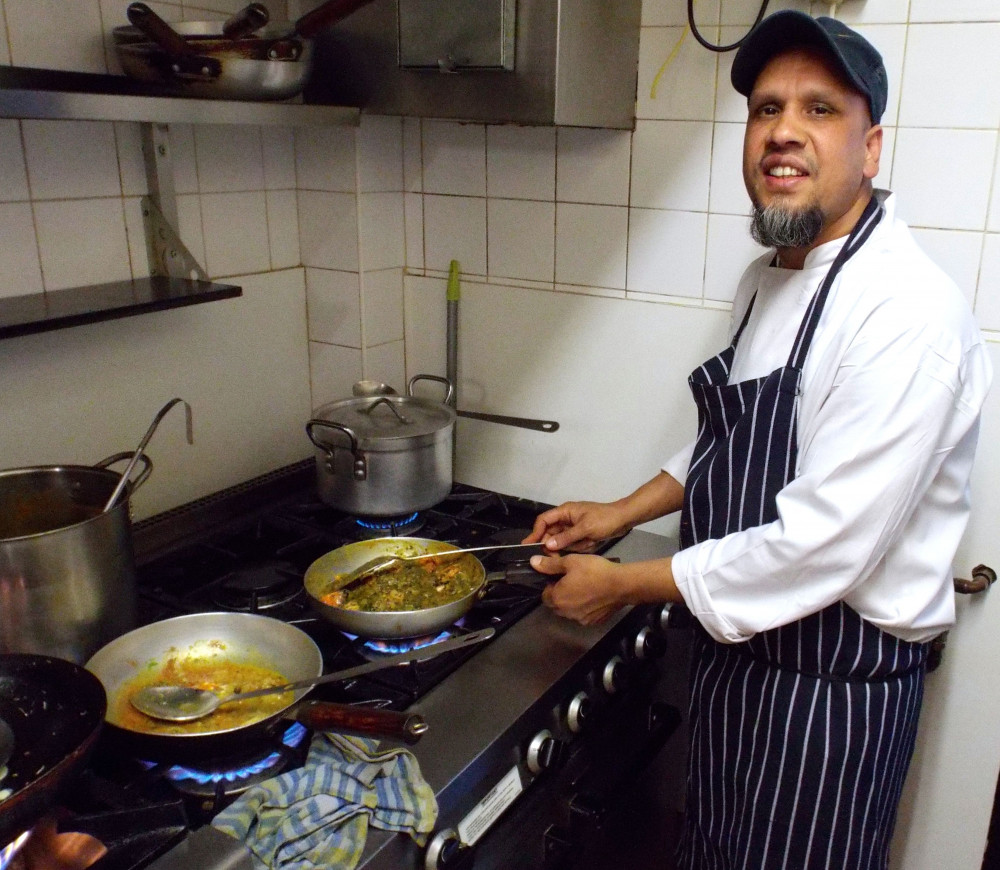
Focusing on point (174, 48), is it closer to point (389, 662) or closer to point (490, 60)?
point (490, 60)

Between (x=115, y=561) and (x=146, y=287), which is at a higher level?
(x=146, y=287)

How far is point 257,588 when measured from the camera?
4.23 feet

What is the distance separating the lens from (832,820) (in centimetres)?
112

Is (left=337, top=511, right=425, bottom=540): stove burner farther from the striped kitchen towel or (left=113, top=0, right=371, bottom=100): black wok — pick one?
(left=113, top=0, right=371, bottom=100): black wok

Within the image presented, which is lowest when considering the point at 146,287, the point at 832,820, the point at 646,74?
the point at 832,820

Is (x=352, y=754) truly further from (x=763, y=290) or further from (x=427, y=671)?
(x=763, y=290)

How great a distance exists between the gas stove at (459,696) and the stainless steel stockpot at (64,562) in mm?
146

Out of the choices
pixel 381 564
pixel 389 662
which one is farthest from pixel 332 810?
pixel 381 564

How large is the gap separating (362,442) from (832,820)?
2.68 ft

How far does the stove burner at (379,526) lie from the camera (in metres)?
1.49

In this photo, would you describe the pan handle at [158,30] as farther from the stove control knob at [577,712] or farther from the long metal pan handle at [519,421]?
the stove control knob at [577,712]

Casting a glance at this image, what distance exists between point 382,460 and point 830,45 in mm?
833

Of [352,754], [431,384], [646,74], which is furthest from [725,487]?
[431,384]

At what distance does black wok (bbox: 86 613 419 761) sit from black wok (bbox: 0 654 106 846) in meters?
0.08
